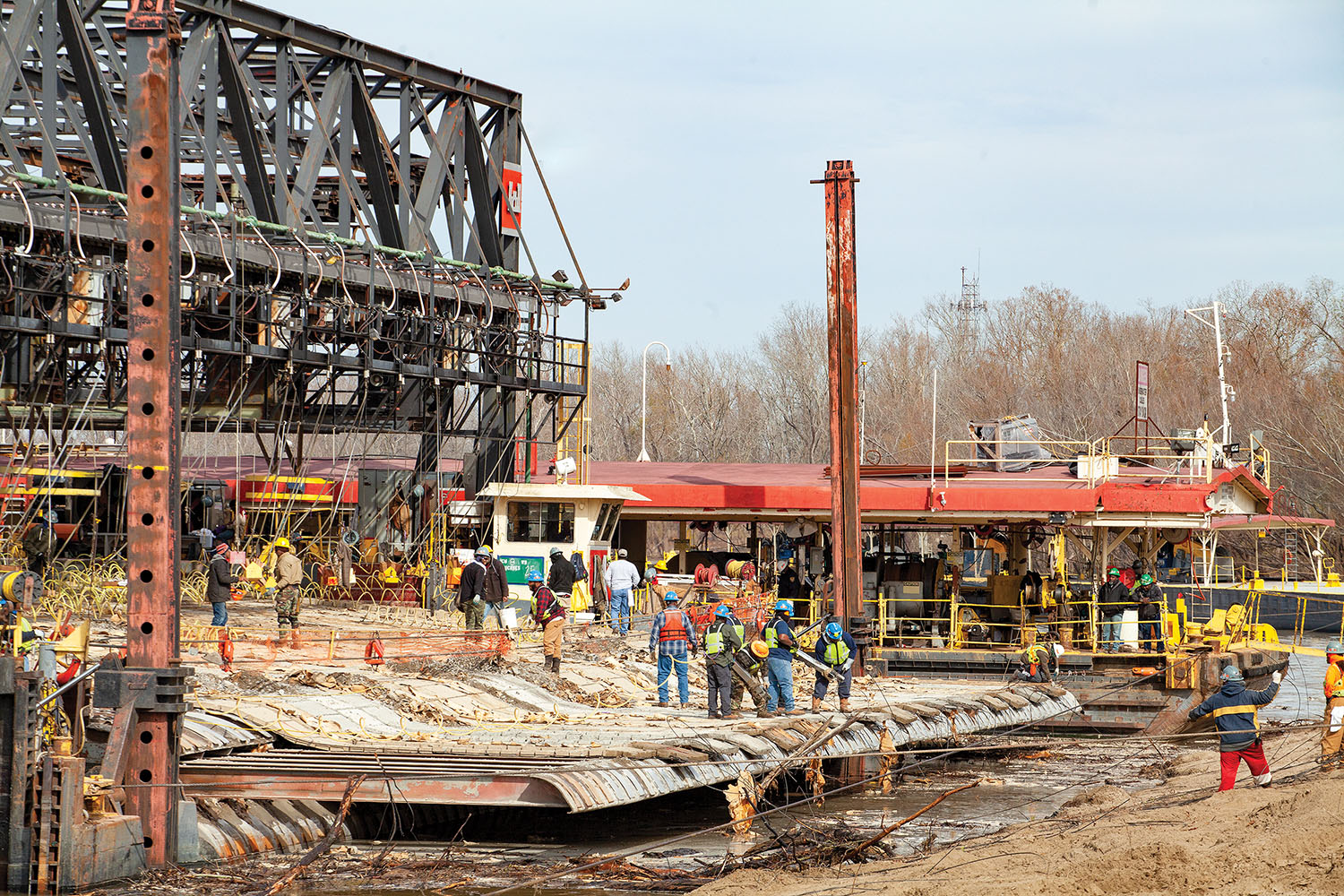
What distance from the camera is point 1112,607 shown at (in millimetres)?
31375

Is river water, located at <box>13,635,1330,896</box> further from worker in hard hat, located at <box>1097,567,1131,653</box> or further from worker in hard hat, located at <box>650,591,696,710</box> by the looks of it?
worker in hard hat, located at <box>1097,567,1131,653</box>

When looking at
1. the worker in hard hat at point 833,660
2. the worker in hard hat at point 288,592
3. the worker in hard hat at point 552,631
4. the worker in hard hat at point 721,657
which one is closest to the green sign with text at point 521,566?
the worker in hard hat at point 288,592

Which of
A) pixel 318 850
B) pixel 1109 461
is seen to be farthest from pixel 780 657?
pixel 1109 461

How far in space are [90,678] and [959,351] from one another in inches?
2998

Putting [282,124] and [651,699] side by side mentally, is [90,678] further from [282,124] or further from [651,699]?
[282,124]

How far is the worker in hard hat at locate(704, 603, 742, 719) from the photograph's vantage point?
19250mm

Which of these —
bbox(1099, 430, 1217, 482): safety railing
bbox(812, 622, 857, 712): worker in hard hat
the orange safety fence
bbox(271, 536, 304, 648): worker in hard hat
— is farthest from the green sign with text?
bbox(1099, 430, 1217, 482): safety railing

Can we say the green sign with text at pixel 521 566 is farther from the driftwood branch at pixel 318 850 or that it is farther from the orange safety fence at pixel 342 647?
the driftwood branch at pixel 318 850

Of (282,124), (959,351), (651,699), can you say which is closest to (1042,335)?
(959,351)

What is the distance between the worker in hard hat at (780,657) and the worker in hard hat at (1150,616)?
11851 mm

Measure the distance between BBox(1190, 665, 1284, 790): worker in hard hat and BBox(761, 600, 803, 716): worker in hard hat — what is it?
5756 mm

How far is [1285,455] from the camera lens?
64.5 metres

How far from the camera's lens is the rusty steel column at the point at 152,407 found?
12828 millimetres

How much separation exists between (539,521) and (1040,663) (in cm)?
1111
